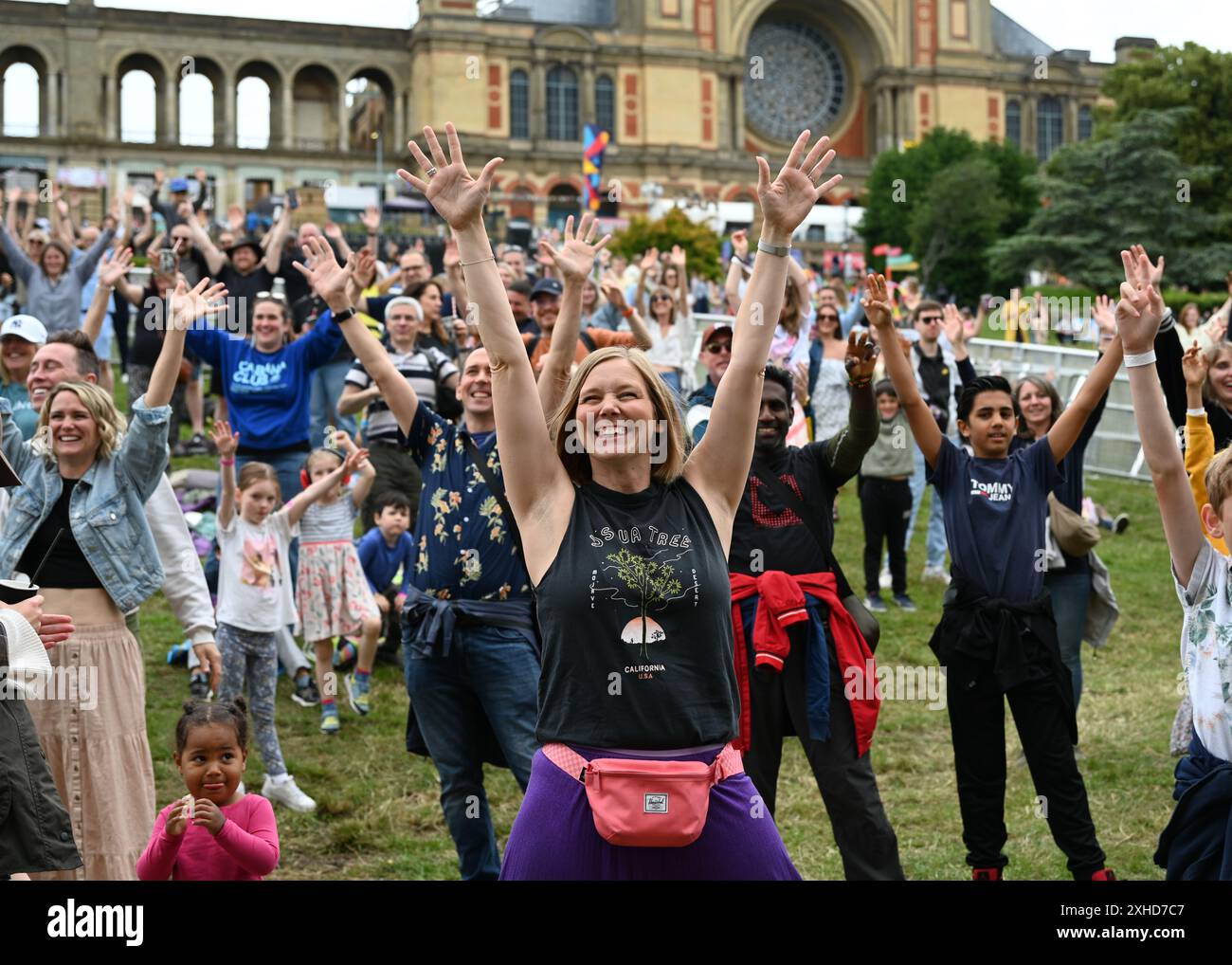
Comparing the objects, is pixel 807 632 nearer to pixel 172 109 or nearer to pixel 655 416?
pixel 655 416

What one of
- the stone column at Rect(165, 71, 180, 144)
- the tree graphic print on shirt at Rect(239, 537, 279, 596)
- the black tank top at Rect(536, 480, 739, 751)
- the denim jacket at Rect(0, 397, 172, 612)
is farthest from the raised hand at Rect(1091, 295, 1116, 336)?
the stone column at Rect(165, 71, 180, 144)

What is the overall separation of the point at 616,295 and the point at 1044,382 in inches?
89.1

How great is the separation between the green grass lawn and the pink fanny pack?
9.14ft

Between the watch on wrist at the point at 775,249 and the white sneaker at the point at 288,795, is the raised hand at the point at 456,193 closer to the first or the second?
→ the watch on wrist at the point at 775,249

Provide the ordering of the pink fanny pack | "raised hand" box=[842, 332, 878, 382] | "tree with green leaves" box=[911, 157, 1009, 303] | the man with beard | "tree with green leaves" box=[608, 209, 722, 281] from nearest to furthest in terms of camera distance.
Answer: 1. the pink fanny pack
2. "raised hand" box=[842, 332, 878, 382]
3. the man with beard
4. "tree with green leaves" box=[608, 209, 722, 281]
5. "tree with green leaves" box=[911, 157, 1009, 303]

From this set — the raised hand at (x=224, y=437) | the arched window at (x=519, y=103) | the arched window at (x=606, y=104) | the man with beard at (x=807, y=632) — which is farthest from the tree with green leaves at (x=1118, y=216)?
the man with beard at (x=807, y=632)

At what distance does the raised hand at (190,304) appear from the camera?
5219 millimetres

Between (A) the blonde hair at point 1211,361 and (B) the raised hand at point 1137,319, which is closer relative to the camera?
(B) the raised hand at point 1137,319

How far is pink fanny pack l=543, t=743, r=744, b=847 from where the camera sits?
3258mm

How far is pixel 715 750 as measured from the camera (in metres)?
3.44

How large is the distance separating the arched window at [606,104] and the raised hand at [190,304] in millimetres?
60161

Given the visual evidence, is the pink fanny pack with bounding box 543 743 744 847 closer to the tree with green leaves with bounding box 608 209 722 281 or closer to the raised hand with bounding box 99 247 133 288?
the raised hand with bounding box 99 247 133 288
